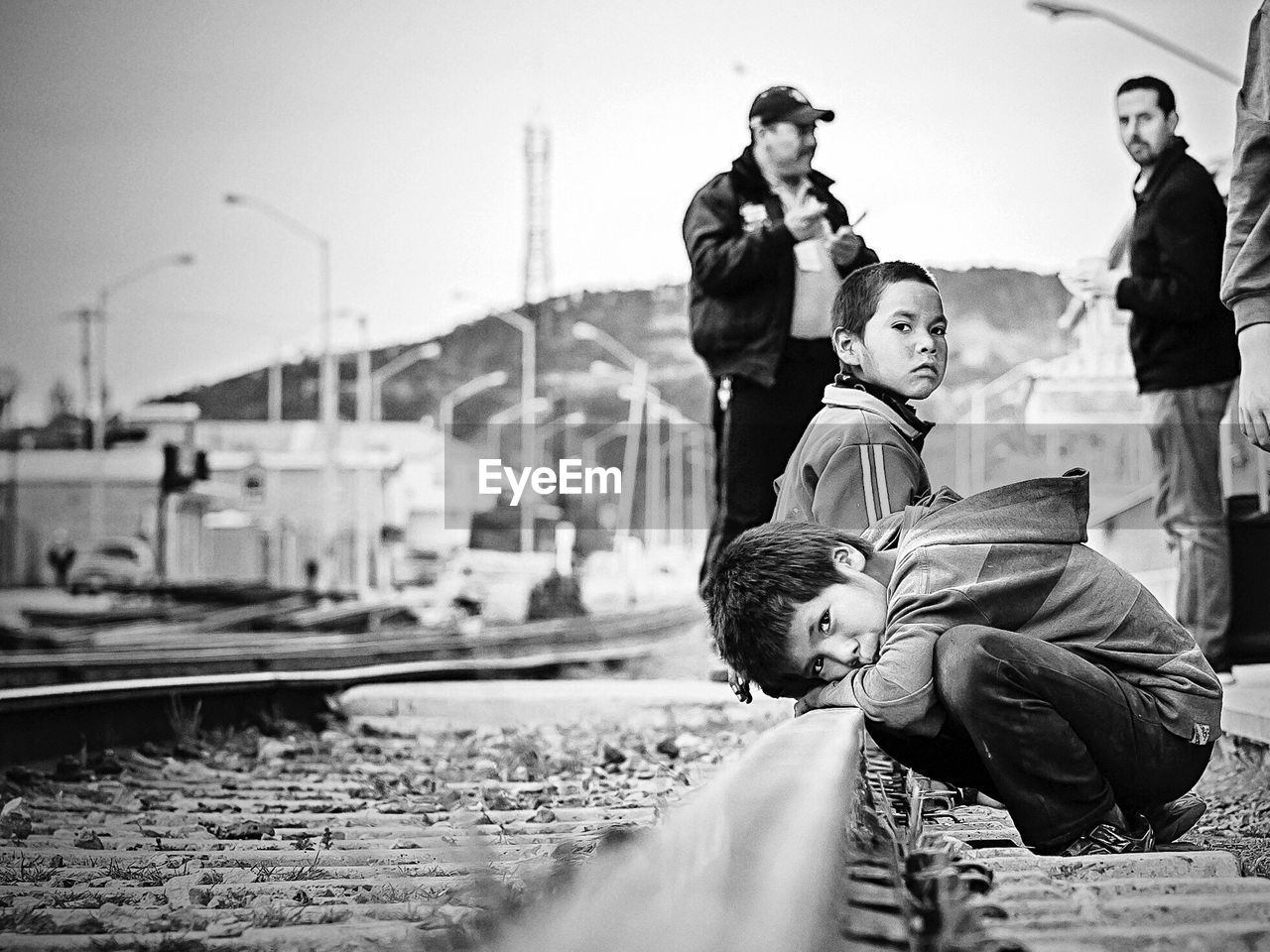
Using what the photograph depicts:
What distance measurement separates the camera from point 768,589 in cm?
208

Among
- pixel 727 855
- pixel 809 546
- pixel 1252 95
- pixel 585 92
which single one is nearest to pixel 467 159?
pixel 585 92

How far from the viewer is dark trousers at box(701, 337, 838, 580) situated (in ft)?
11.7

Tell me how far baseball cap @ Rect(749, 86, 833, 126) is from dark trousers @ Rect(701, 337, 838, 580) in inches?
A: 20.3

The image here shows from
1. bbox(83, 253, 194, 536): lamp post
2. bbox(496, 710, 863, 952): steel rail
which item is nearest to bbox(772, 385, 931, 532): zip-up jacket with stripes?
bbox(496, 710, 863, 952): steel rail

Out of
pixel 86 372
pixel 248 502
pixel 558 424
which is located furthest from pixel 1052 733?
pixel 248 502

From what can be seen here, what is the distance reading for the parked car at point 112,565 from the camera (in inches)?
423

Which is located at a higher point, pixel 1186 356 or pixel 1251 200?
pixel 1251 200

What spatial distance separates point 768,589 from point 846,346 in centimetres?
84

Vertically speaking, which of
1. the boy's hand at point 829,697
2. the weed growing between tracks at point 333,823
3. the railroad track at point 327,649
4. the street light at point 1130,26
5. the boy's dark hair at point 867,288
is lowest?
the railroad track at point 327,649

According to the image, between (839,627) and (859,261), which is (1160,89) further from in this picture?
(839,627)

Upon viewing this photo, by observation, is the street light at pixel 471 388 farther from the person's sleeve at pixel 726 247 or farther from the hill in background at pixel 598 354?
the person's sleeve at pixel 726 247

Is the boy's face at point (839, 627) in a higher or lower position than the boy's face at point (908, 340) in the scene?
lower

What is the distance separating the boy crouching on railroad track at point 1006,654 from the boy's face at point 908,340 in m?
0.55

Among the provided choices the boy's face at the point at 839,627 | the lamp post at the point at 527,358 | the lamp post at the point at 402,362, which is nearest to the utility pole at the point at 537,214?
the lamp post at the point at 527,358
